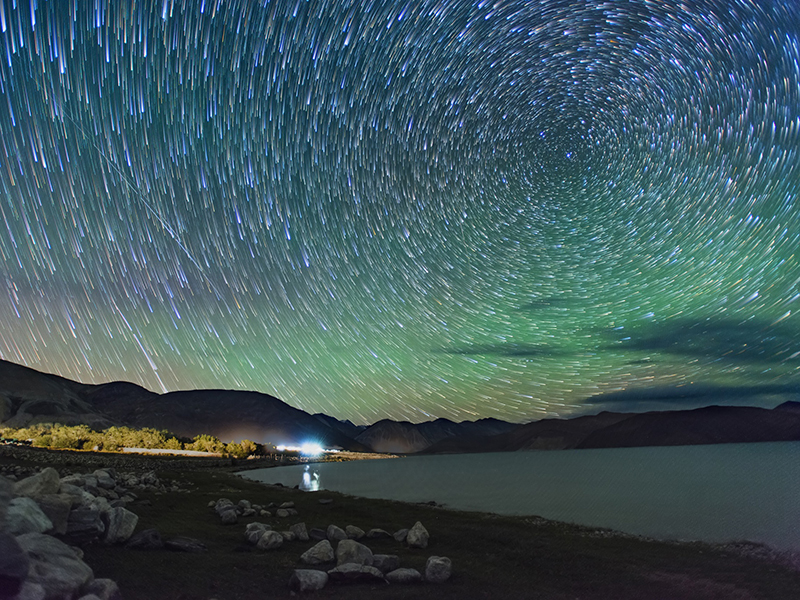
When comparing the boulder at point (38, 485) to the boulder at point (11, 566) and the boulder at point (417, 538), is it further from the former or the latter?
the boulder at point (417, 538)

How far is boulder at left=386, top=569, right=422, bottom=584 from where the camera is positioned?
951 cm

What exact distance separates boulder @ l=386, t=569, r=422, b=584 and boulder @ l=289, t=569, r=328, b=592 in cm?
128

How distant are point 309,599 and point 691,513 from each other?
27.1m

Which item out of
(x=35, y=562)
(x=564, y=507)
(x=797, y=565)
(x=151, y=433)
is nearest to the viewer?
(x=35, y=562)

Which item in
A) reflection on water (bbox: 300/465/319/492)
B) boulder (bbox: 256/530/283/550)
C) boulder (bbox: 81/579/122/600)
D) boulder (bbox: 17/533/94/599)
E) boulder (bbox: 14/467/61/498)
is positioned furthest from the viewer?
reflection on water (bbox: 300/465/319/492)

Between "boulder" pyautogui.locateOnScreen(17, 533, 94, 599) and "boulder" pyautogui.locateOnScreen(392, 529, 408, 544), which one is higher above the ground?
"boulder" pyautogui.locateOnScreen(17, 533, 94, 599)

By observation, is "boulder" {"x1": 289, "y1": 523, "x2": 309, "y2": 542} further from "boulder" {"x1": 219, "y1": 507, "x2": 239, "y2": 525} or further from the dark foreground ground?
"boulder" {"x1": 219, "y1": 507, "x2": 239, "y2": 525}

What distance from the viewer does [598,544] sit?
52.0 ft

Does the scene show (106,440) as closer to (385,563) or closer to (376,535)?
(376,535)

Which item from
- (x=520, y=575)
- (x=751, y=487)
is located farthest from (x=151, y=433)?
(x=520, y=575)

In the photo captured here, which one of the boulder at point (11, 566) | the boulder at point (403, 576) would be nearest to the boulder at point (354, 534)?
the boulder at point (403, 576)

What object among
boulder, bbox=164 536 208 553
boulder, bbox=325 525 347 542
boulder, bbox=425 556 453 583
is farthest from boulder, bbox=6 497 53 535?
boulder, bbox=425 556 453 583

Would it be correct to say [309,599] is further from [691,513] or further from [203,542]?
[691,513]

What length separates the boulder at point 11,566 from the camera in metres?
6.10
